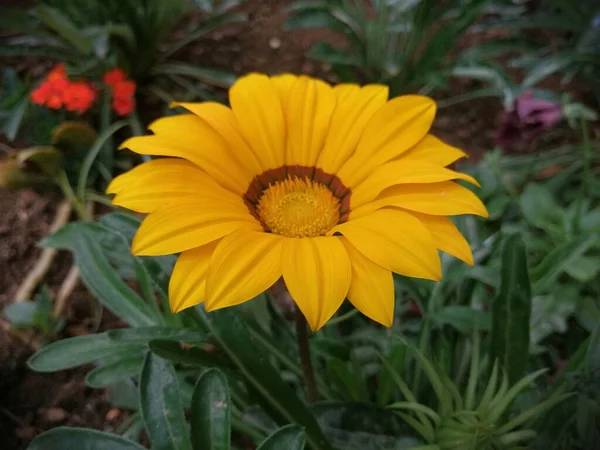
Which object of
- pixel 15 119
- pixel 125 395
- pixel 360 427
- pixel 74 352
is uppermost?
pixel 15 119

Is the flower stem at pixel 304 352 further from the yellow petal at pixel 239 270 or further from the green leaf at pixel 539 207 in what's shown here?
the green leaf at pixel 539 207

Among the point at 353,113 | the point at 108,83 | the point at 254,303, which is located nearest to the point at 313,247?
the point at 353,113

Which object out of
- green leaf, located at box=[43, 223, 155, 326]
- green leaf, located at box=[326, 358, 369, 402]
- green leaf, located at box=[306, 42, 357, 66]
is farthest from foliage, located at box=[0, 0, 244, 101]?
green leaf, located at box=[326, 358, 369, 402]

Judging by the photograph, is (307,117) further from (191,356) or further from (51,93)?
(51,93)

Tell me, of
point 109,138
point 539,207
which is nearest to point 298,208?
point 539,207

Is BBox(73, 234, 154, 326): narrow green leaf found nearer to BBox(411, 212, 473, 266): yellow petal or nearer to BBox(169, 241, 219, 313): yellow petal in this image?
BBox(169, 241, 219, 313): yellow petal
